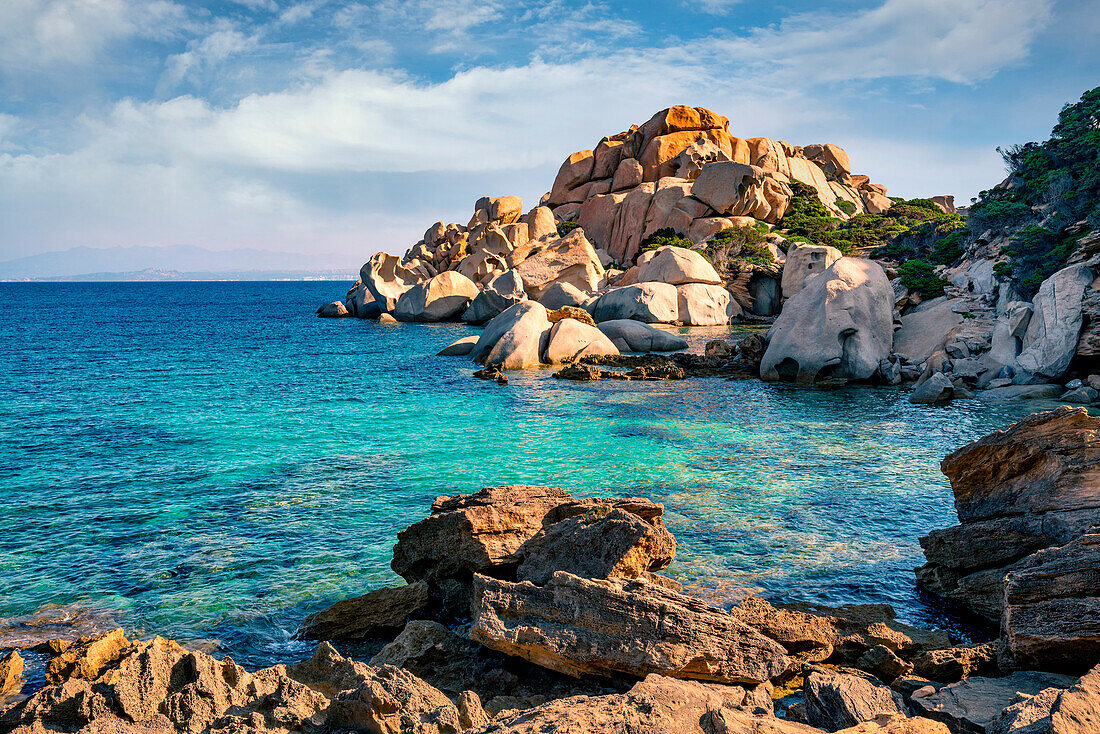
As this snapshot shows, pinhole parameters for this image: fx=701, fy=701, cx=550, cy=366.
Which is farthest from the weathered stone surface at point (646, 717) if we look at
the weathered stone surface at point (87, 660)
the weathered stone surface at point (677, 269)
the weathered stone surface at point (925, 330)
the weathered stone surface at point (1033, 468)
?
the weathered stone surface at point (677, 269)

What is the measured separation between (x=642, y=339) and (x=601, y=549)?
28361mm

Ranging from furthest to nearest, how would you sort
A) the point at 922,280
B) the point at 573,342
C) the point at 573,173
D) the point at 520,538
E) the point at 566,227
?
the point at 573,173, the point at 566,227, the point at 922,280, the point at 573,342, the point at 520,538

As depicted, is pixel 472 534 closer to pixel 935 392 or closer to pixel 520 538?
pixel 520 538

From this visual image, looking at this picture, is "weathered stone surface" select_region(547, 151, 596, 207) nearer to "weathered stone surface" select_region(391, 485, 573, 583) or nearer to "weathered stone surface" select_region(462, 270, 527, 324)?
"weathered stone surface" select_region(462, 270, 527, 324)

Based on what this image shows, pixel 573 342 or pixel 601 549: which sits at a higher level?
pixel 573 342

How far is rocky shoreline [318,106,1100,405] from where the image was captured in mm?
23047

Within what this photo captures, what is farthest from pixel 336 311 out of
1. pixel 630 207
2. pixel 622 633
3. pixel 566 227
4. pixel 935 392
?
pixel 622 633

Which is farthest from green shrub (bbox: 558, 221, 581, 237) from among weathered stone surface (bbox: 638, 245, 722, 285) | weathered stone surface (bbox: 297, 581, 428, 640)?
weathered stone surface (bbox: 297, 581, 428, 640)

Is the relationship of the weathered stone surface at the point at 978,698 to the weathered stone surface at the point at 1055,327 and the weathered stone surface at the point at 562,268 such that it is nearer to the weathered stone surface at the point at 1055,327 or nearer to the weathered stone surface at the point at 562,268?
the weathered stone surface at the point at 1055,327

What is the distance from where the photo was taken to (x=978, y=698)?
18.1 ft

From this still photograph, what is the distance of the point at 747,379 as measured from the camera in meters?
26.5

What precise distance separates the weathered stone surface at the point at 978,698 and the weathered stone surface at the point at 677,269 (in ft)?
143

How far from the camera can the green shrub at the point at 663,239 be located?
2557 inches

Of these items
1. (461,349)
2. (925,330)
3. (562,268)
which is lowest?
(461,349)
